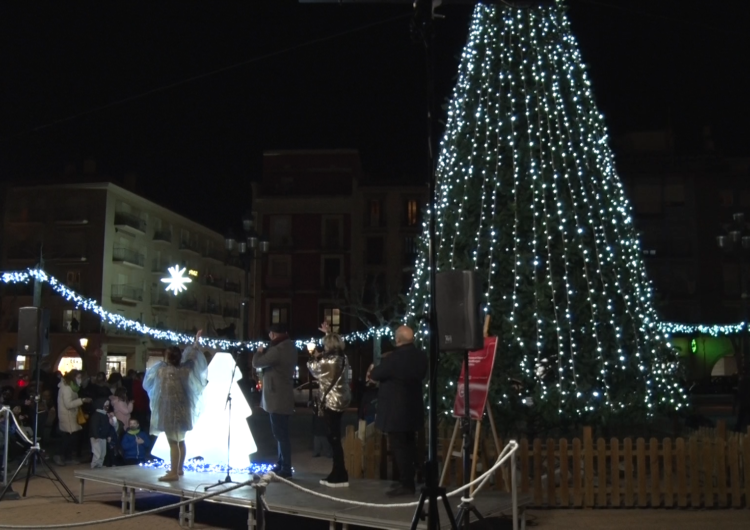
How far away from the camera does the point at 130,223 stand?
53.7m

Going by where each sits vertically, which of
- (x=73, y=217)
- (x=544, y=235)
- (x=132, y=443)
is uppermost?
(x=73, y=217)

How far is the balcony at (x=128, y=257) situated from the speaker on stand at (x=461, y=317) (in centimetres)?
4896

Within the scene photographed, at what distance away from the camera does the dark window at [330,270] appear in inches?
2030

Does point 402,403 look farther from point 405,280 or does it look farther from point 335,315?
point 405,280

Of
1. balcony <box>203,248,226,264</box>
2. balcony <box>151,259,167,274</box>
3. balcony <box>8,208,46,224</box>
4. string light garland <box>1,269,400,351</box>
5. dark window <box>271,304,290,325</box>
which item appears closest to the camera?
string light garland <box>1,269,400,351</box>

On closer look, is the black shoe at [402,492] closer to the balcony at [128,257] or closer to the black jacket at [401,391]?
the black jacket at [401,391]

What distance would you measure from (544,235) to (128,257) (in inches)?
1858

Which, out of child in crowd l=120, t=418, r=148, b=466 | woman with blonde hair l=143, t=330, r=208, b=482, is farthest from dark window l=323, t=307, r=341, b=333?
woman with blonde hair l=143, t=330, r=208, b=482

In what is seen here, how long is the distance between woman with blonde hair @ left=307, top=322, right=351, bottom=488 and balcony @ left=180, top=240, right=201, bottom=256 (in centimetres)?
5607

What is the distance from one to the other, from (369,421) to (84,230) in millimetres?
41070

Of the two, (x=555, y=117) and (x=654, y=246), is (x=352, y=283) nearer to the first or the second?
(x=654, y=246)

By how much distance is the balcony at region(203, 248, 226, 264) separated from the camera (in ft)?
225

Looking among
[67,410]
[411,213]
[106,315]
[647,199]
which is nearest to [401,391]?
[67,410]

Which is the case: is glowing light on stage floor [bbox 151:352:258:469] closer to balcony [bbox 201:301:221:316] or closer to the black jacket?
the black jacket
